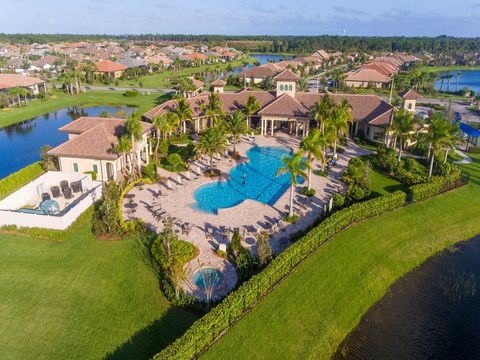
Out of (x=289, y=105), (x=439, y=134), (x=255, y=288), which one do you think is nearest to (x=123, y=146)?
(x=255, y=288)

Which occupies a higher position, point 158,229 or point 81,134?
point 81,134

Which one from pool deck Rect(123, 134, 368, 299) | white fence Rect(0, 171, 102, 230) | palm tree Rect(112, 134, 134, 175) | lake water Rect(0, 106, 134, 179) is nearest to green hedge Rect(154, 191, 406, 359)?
pool deck Rect(123, 134, 368, 299)

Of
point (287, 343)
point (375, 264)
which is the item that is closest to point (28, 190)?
point (287, 343)

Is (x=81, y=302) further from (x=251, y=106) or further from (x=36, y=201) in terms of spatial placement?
(x=251, y=106)

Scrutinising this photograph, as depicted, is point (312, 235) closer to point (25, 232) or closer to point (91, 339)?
point (91, 339)

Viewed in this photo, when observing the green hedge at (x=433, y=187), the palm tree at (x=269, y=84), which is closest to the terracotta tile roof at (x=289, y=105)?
the green hedge at (x=433, y=187)

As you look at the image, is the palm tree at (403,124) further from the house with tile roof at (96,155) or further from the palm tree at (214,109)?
the house with tile roof at (96,155)
